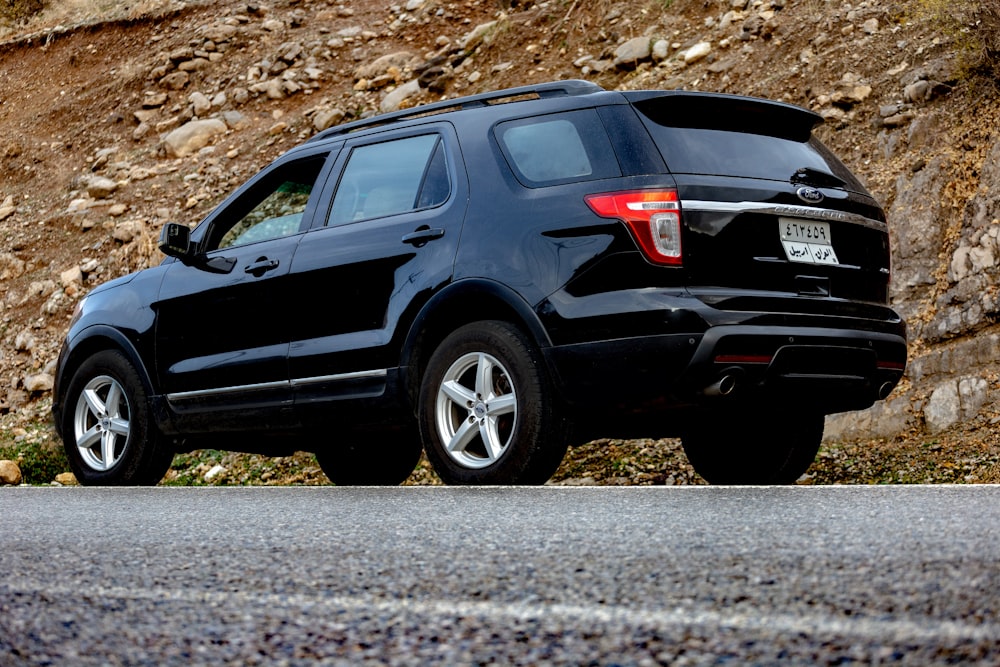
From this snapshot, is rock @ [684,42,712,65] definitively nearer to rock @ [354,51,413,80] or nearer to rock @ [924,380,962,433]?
rock @ [354,51,413,80]

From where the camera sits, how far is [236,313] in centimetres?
726

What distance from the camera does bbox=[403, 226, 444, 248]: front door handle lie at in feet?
20.6

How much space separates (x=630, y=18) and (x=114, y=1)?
14516 mm

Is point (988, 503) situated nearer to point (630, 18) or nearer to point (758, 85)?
point (758, 85)

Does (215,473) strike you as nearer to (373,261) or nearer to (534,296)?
(373,261)

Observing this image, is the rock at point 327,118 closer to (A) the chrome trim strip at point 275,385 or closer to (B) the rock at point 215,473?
(B) the rock at point 215,473

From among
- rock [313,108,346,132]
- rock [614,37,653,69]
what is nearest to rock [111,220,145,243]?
rock [313,108,346,132]

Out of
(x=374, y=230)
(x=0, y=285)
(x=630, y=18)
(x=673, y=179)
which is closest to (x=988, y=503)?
(x=673, y=179)

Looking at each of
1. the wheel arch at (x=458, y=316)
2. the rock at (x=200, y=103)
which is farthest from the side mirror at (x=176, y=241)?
the rock at (x=200, y=103)

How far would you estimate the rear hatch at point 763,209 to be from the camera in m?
5.63

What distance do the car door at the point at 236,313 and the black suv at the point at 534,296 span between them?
2 cm

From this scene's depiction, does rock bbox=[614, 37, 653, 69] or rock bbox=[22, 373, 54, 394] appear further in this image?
rock bbox=[614, 37, 653, 69]

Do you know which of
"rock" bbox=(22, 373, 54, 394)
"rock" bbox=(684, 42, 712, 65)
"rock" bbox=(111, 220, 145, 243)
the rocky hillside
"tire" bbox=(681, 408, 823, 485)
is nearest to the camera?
"tire" bbox=(681, 408, 823, 485)

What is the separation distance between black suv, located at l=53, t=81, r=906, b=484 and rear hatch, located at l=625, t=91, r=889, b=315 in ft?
0.04
